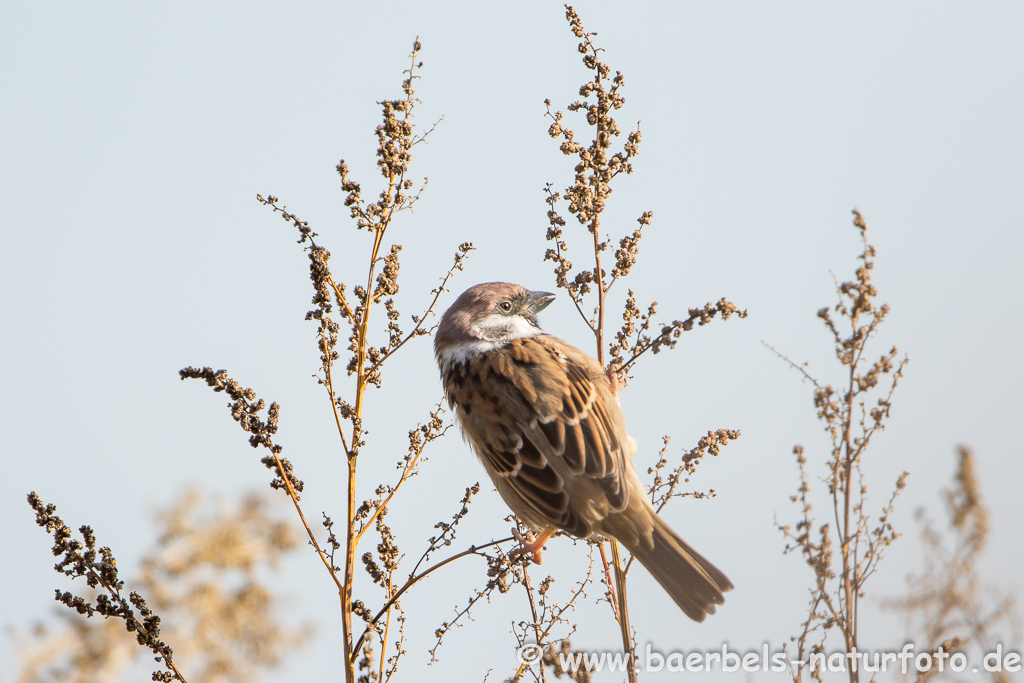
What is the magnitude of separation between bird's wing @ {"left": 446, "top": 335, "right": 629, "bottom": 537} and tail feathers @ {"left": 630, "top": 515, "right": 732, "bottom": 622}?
255mm

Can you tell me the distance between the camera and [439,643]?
3.67 metres

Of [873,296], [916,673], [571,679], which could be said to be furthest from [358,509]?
[873,296]

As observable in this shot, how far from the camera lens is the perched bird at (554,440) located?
441 centimetres

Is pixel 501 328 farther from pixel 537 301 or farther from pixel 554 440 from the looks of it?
pixel 554 440

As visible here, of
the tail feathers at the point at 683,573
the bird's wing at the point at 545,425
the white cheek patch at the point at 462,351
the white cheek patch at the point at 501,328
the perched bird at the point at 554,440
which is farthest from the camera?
the white cheek patch at the point at 501,328

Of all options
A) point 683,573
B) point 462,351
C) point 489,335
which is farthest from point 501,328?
point 683,573

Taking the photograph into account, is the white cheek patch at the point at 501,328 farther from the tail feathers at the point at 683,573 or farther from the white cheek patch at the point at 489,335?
the tail feathers at the point at 683,573

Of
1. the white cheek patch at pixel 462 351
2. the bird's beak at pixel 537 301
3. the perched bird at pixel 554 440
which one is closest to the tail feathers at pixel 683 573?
the perched bird at pixel 554 440

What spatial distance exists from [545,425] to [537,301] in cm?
117

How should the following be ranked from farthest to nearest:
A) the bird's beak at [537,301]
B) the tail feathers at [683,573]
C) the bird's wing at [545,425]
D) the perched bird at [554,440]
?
the bird's beak at [537,301] → the bird's wing at [545,425] → the perched bird at [554,440] → the tail feathers at [683,573]

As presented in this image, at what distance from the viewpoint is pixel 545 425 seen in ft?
15.5

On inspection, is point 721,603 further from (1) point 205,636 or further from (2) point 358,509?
(1) point 205,636

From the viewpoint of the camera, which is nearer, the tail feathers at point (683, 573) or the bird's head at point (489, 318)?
the tail feathers at point (683, 573)

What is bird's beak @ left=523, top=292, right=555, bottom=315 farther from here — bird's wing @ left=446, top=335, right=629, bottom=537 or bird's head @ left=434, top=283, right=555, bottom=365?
bird's wing @ left=446, top=335, right=629, bottom=537
